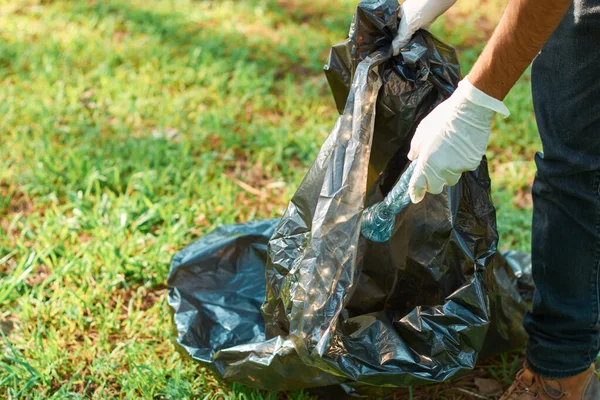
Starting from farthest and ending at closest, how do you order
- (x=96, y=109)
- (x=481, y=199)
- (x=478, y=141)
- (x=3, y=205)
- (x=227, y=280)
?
(x=96, y=109) < (x=3, y=205) < (x=227, y=280) < (x=481, y=199) < (x=478, y=141)

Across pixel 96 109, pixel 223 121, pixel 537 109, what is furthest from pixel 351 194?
pixel 96 109

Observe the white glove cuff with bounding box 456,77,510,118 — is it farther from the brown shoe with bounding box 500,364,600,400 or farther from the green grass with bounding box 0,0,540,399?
the green grass with bounding box 0,0,540,399

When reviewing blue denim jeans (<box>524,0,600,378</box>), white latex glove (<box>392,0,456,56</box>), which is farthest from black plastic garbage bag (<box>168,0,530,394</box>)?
blue denim jeans (<box>524,0,600,378</box>)

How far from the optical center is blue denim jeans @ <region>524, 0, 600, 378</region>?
147cm

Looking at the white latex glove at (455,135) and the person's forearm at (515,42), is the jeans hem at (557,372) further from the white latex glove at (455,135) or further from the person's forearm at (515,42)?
the person's forearm at (515,42)

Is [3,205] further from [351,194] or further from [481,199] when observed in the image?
[481,199]

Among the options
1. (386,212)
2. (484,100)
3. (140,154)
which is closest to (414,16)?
(484,100)

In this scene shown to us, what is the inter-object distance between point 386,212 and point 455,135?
29cm

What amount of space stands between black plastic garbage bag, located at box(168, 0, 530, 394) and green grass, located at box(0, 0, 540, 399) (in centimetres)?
26

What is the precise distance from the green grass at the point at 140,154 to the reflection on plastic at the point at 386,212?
1.74 ft

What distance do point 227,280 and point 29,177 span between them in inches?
42.8

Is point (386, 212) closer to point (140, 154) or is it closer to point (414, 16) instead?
point (414, 16)

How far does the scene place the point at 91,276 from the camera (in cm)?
218

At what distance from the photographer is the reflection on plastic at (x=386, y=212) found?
1.51m
